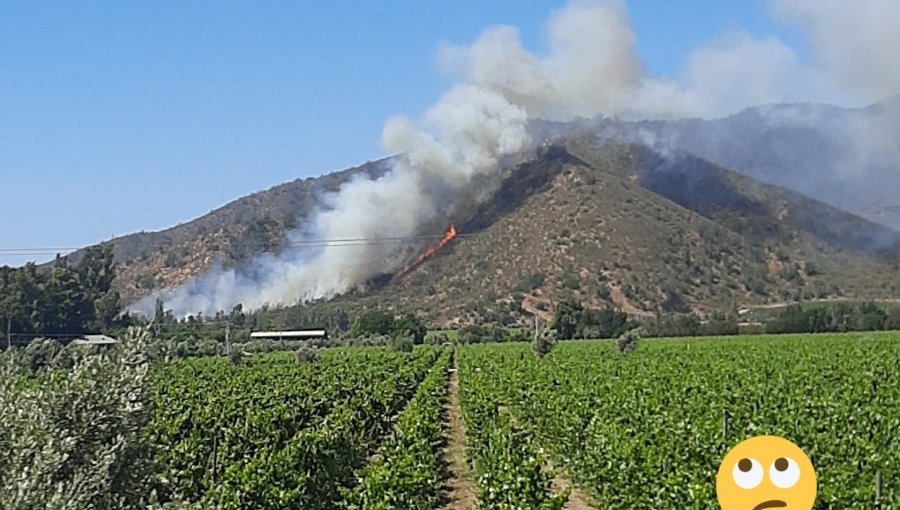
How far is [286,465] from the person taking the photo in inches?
669

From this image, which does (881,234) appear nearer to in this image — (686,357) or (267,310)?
(267,310)

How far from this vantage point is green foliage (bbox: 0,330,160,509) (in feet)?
20.9

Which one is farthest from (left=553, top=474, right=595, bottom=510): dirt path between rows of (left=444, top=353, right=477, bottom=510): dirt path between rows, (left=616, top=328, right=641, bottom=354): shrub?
(left=616, top=328, right=641, bottom=354): shrub

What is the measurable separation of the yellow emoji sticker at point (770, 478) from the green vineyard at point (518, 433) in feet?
13.6

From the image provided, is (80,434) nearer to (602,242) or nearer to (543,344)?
(543,344)

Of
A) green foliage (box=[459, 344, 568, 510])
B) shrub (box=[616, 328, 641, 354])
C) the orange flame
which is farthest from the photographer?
the orange flame

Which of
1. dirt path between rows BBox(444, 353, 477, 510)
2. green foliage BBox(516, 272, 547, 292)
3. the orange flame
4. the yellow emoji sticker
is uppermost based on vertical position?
the orange flame

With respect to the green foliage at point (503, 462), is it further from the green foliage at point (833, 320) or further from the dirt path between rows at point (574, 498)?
the green foliage at point (833, 320)

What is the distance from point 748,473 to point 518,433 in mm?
18960

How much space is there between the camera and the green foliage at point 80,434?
20.9 feet

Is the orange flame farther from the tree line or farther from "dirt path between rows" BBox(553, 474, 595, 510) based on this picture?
"dirt path between rows" BBox(553, 474, 595, 510)

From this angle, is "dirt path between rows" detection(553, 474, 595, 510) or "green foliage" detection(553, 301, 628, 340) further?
"green foliage" detection(553, 301, 628, 340)

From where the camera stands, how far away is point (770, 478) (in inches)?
147

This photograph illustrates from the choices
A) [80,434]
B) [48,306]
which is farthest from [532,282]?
[80,434]
